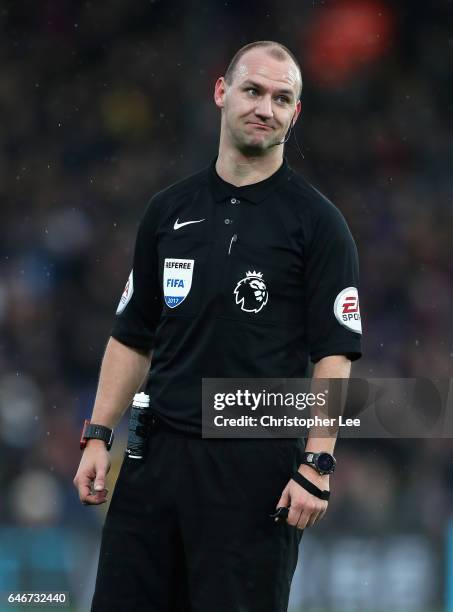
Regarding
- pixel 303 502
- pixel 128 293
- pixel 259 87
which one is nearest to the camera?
pixel 303 502

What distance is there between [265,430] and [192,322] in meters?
0.38

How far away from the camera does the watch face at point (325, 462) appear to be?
123 inches

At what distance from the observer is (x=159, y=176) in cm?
1024

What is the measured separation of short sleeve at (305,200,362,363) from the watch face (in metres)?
0.29

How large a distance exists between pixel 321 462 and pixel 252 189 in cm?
85

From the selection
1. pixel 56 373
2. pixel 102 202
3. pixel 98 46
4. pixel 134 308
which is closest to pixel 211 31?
pixel 98 46

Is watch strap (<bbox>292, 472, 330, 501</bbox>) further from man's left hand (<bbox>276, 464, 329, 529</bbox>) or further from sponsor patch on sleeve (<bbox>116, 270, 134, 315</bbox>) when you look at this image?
sponsor patch on sleeve (<bbox>116, 270, 134, 315</bbox>)

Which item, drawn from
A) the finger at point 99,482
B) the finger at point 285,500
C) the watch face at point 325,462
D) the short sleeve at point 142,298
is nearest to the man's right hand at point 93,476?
the finger at point 99,482

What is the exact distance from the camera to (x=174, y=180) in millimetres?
10164

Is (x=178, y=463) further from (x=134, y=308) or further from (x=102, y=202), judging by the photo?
(x=102, y=202)

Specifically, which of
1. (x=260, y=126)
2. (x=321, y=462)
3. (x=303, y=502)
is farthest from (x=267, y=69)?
(x=303, y=502)

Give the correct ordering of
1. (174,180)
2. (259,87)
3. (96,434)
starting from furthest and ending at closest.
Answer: (174,180)
(96,434)
(259,87)

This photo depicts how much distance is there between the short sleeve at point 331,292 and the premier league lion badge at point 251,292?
14 centimetres

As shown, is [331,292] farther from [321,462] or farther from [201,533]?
[201,533]
